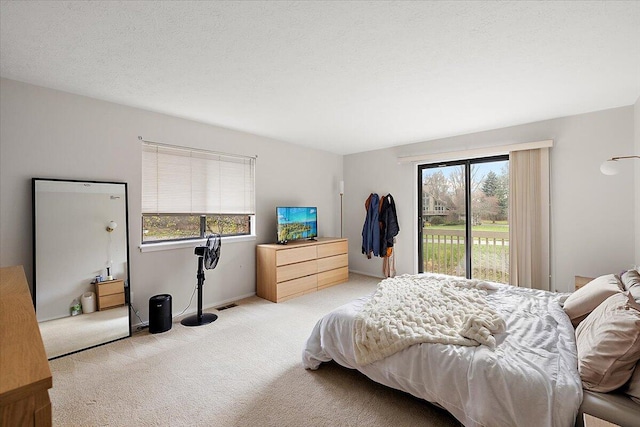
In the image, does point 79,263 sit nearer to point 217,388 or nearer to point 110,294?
point 110,294

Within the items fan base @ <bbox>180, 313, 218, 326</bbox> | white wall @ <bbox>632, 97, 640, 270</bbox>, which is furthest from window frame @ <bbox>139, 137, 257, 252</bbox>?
white wall @ <bbox>632, 97, 640, 270</bbox>

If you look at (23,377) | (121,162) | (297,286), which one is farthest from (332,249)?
(23,377)

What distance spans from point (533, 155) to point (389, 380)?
3.41 metres

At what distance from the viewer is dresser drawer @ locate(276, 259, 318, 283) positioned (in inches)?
149

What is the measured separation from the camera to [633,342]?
3.94 feet

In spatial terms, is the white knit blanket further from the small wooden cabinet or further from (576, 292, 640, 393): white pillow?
the small wooden cabinet

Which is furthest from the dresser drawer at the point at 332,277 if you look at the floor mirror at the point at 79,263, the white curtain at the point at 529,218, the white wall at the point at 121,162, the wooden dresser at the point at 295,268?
the floor mirror at the point at 79,263

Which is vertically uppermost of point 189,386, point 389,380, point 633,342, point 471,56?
point 471,56

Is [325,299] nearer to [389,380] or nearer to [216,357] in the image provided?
[216,357]

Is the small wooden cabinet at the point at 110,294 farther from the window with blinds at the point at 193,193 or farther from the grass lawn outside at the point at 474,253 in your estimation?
the grass lawn outside at the point at 474,253

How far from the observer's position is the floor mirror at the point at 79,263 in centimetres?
241

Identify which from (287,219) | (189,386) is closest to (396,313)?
(189,386)

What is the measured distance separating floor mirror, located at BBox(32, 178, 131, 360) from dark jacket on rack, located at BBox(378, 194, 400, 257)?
3.66 meters

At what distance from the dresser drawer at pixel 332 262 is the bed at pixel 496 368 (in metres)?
2.22
